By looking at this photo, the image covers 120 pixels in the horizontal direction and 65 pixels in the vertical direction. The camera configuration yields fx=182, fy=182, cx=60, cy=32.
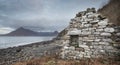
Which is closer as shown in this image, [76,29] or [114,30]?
[114,30]

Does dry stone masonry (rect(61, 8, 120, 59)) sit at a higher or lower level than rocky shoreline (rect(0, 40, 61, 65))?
higher

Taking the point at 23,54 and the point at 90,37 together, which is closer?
the point at 90,37

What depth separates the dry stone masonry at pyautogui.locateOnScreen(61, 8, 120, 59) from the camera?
1209cm

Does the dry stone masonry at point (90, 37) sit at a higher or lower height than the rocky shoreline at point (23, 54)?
higher

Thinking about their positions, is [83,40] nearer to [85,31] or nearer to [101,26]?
[85,31]

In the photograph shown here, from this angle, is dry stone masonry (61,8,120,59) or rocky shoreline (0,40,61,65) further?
rocky shoreline (0,40,61,65)

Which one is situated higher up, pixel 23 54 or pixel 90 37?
pixel 90 37

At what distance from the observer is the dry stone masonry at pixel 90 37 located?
1209cm

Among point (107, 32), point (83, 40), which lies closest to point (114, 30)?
point (107, 32)

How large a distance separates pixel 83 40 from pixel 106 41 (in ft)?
6.46

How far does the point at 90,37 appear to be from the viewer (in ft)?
43.3

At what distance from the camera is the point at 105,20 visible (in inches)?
497

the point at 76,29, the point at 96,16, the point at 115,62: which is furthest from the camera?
the point at 76,29

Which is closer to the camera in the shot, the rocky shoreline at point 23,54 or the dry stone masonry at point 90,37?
the dry stone masonry at point 90,37
